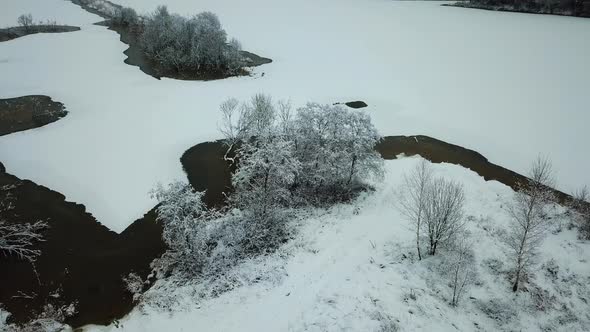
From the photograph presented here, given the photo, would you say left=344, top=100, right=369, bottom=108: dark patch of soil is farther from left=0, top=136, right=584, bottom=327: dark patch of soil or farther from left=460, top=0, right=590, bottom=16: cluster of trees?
left=460, top=0, right=590, bottom=16: cluster of trees

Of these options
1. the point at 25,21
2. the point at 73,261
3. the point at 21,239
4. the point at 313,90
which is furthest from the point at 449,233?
the point at 25,21

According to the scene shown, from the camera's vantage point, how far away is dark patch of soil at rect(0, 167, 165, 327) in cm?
2036

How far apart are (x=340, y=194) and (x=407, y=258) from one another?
24.3ft

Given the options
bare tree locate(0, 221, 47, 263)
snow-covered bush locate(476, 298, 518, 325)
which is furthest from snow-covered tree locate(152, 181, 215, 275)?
snow-covered bush locate(476, 298, 518, 325)

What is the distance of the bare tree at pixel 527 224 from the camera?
20.1 metres

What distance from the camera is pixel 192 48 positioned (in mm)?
53281

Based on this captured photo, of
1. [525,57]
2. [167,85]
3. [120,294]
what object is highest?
[525,57]

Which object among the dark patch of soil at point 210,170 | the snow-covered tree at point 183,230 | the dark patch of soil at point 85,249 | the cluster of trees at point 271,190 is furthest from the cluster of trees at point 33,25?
the snow-covered tree at point 183,230

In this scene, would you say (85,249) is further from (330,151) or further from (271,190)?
(330,151)

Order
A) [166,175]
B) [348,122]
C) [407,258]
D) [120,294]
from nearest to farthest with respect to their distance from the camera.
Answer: [120,294] < [407,258] < [348,122] < [166,175]

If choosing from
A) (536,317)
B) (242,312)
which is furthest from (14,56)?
(536,317)

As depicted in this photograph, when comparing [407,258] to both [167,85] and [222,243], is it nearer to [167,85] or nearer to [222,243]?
[222,243]

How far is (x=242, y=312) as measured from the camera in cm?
1952

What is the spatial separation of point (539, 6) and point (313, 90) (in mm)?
70139
